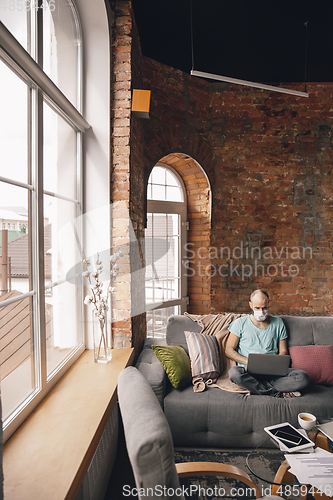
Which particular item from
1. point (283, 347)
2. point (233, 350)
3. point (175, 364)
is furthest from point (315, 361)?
point (175, 364)

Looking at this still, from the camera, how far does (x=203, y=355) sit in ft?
Answer: 8.88

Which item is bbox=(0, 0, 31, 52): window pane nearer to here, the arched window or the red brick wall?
the arched window

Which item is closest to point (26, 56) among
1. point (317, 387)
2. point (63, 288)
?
point (63, 288)

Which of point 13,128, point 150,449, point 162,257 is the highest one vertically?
point 13,128

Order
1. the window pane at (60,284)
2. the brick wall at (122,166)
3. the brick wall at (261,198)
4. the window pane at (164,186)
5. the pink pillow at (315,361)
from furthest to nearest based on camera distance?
the brick wall at (261,198) < the window pane at (164,186) < the pink pillow at (315,361) < the brick wall at (122,166) < the window pane at (60,284)

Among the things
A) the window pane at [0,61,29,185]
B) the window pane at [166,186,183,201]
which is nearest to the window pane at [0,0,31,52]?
the window pane at [0,61,29,185]

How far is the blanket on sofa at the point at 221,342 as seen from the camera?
256 centimetres

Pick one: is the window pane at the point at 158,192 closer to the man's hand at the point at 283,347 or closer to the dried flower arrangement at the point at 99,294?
the dried flower arrangement at the point at 99,294

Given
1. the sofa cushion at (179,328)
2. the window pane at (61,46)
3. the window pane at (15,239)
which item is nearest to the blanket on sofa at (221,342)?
the sofa cushion at (179,328)

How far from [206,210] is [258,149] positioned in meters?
1.08

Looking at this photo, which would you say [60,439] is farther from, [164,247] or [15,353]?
[164,247]

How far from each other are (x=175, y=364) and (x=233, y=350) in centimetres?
58

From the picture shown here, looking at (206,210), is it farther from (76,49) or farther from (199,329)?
(76,49)

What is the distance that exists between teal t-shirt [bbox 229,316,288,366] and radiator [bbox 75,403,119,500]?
1209 millimetres
